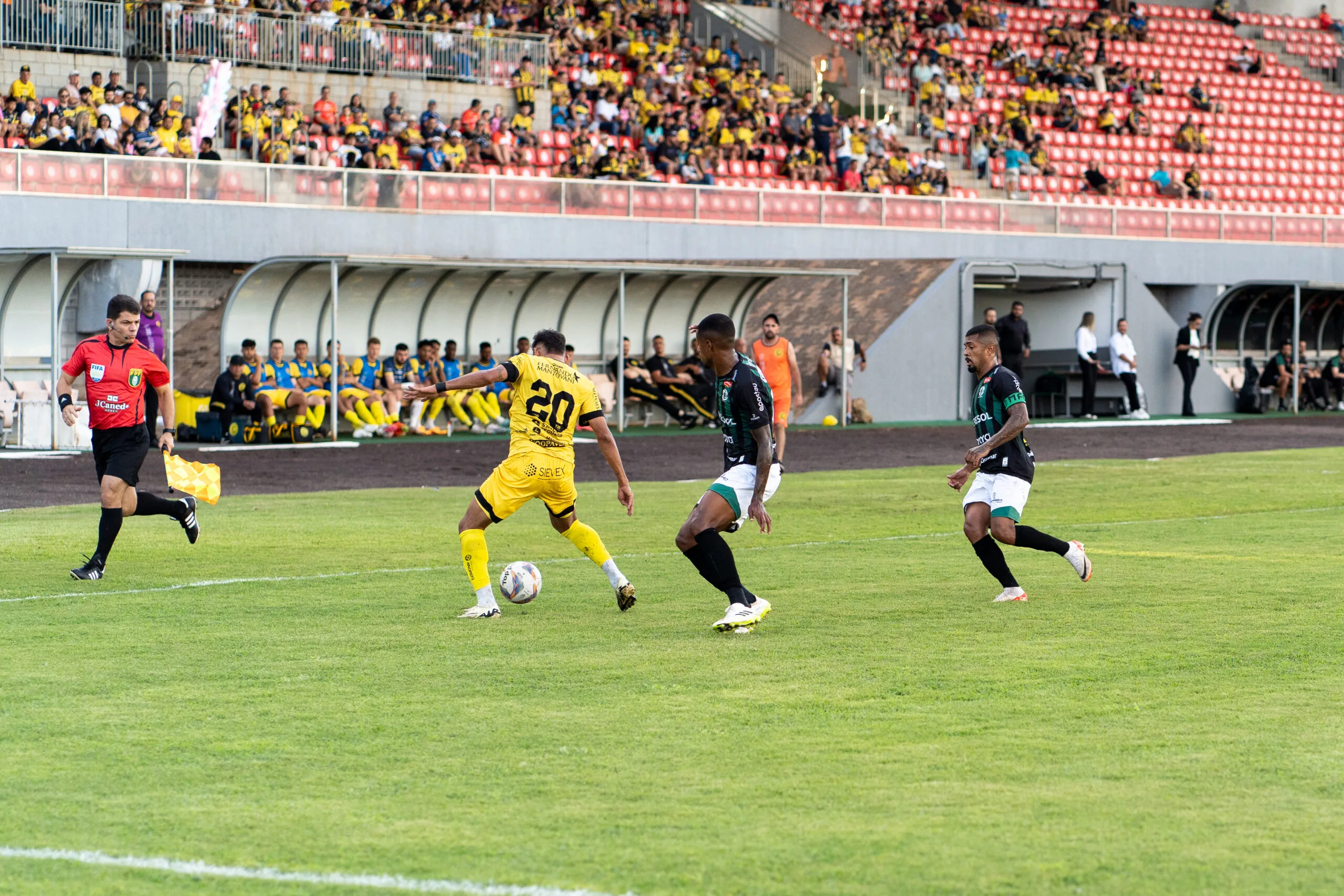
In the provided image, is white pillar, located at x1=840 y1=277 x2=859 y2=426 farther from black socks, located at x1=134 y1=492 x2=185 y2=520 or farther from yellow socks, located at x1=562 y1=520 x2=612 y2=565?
yellow socks, located at x1=562 y1=520 x2=612 y2=565

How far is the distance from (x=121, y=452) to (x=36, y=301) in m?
15.6

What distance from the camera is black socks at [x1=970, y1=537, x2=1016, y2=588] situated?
34.9 feet

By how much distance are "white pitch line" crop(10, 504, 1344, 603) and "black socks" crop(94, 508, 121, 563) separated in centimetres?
54

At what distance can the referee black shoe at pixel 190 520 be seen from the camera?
1243 centimetres

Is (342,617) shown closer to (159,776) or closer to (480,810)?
(159,776)

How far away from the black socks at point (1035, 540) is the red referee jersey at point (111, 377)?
18.5 feet

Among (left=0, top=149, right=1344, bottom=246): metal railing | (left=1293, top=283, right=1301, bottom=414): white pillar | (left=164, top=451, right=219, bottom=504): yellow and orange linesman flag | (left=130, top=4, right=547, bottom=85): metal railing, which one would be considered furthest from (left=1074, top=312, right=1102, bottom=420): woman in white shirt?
(left=164, top=451, right=219, bottom=504): yellow and orange linesman flag

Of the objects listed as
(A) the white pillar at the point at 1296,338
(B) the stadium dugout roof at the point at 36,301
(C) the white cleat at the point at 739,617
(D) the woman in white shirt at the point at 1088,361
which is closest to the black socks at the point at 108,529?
(C) the white cleat at the point at 739,617

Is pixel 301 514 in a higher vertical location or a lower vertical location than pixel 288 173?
lower

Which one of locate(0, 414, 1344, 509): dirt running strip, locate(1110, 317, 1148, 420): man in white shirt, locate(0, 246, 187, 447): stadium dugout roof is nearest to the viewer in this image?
locate(0, 414, 1344, 509): dirt running strip

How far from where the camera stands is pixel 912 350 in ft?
111

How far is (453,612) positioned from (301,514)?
6189 mm

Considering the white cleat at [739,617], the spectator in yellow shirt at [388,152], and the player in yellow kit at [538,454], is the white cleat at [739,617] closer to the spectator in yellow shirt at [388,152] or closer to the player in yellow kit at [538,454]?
the player in yellow kit at [538,454]

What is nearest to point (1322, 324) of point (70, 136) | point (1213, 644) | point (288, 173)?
point (288, 173)
